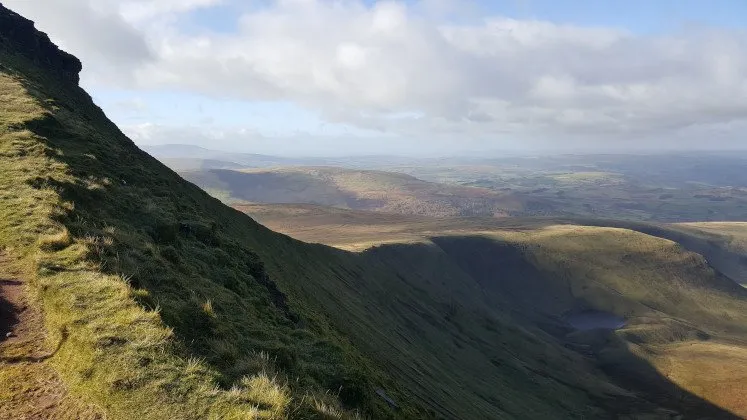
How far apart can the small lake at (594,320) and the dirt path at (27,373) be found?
625ft

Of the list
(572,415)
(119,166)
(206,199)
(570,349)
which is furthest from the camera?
(570,349)

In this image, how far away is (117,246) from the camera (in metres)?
19.3

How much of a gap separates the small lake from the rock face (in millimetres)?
182256

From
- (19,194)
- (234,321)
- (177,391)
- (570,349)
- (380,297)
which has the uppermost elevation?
(19,194)

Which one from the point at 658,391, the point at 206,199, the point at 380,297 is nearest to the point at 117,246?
the point at 206,199

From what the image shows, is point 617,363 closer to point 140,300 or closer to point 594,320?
point 594,320

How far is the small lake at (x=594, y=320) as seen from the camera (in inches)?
6954

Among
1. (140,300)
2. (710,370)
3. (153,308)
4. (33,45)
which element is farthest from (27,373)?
(710,370)

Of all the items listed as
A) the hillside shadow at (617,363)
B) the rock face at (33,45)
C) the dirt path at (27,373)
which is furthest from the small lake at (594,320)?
the dirt path at (27,373)

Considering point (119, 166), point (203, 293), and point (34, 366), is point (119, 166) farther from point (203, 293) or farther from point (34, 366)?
point (34, 366)

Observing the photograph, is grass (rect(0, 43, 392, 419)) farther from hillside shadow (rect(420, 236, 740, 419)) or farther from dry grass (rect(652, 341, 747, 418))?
dry grass (rect(652, 341, 747, 418))

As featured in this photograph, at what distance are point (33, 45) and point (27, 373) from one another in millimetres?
75839

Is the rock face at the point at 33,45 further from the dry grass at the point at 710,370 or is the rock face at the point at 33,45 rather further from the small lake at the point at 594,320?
the small lake at the point at 594,320

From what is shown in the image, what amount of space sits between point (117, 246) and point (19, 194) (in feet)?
21.7
